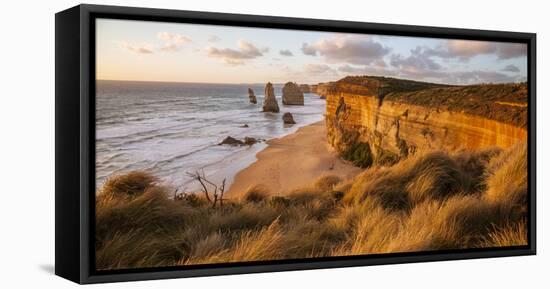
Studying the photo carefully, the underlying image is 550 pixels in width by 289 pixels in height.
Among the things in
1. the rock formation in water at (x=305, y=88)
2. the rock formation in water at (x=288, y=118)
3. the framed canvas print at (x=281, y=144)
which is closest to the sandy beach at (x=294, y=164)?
the framed canvas print at (x=281, y=144)

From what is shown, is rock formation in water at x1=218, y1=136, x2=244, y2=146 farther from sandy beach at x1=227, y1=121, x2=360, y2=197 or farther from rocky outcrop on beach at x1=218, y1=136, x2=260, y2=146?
sandy beach at x1=227, y1=121, x2=360, y2=197

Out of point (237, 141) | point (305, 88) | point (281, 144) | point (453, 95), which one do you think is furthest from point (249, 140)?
point (453, 95)

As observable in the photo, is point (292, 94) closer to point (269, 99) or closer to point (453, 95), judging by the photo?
point (269, 99)

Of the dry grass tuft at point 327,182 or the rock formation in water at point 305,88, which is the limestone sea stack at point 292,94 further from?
the dry grass tuft at point 327,182

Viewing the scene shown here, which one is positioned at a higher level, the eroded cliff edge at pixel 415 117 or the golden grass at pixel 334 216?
the eroded cliff edge at pixel 415 117

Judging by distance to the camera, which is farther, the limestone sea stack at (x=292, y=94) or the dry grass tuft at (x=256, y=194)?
the limestone sea stack at (x=292, y=94)

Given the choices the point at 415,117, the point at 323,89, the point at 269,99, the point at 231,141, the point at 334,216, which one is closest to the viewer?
the point at 231,141

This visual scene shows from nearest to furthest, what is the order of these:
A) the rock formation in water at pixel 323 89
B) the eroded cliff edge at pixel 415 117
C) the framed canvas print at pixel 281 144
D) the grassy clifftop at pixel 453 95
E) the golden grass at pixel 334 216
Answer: the framed canvas print at pixel 281 144
the golden grass at pixel 334 216
the rock formation in water at pixel 323 89
the eroded cliff edge at pixel 415 117
the grassy clifftop at pixel 453 95
